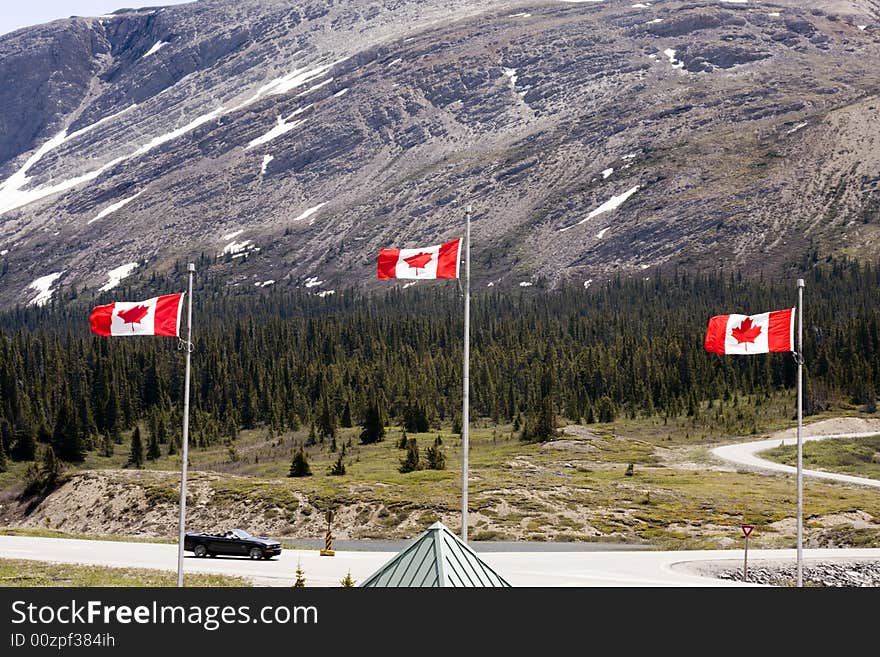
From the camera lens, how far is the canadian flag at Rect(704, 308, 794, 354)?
4550 cm

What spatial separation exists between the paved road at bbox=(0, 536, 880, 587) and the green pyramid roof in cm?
1532

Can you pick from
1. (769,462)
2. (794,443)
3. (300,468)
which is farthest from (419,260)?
(794,443)

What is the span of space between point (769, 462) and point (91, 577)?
76.0 m

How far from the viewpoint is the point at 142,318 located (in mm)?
42406

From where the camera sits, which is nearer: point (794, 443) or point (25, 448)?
point (25, 448)

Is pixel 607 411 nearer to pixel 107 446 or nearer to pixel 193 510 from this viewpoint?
A: pixel 107 446

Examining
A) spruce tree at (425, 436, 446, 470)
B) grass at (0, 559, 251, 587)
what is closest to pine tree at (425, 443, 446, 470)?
spruce tree at (425, 436, 446, 470)

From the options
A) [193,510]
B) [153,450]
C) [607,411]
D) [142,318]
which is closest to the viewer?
[142,318]

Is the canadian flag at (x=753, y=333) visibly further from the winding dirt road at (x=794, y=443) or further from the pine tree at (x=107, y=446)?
the pine tree at (x=107, y=446)

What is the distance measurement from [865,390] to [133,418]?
8457cm

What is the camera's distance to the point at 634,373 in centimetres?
16138

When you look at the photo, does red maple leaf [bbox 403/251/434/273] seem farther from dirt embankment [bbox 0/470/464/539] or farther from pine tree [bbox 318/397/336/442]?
pine tree [bbox 318/397/336/442]

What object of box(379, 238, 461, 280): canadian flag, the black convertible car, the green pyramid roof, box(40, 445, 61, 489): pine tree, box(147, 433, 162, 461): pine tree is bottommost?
box(147, 433, 162, 461): pine tree
